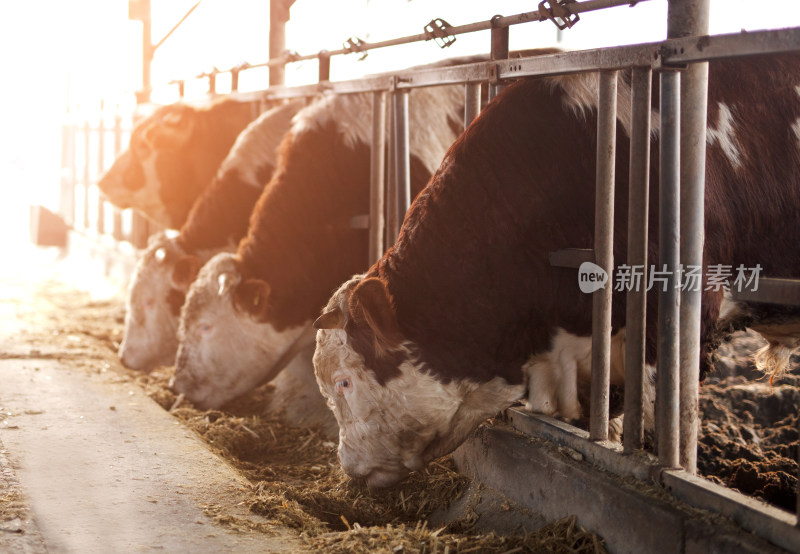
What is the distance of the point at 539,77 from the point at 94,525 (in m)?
2.19

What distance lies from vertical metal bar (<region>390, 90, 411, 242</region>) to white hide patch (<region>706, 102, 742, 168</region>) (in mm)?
1626

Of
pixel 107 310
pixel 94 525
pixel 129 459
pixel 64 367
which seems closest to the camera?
pixel 94 525

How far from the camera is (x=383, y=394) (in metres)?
3.51

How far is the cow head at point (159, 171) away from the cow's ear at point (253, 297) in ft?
9.41

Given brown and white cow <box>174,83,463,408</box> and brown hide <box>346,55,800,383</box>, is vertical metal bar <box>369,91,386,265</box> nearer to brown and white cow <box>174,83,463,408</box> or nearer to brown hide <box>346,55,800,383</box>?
brown and white cow <box>174,83,463,408</box>

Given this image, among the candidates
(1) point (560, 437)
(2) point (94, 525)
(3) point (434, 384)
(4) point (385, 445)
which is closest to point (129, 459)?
(2) point (94, 525)

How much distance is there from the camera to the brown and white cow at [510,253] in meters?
3.30

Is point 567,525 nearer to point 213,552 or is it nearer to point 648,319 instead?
point 648,319

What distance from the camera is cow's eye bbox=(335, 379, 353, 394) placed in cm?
359

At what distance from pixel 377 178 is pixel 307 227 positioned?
1.90ft

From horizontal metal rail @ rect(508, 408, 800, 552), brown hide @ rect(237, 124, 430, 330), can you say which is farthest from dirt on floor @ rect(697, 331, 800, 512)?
brown hide @ rect(237, 124, 430, 330)

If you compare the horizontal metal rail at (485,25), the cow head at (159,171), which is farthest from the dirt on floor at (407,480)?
the cow head at (159,171)

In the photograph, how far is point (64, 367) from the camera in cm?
609

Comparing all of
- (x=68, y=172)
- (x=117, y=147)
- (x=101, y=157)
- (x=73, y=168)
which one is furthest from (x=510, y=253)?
(x=68, y=172)
